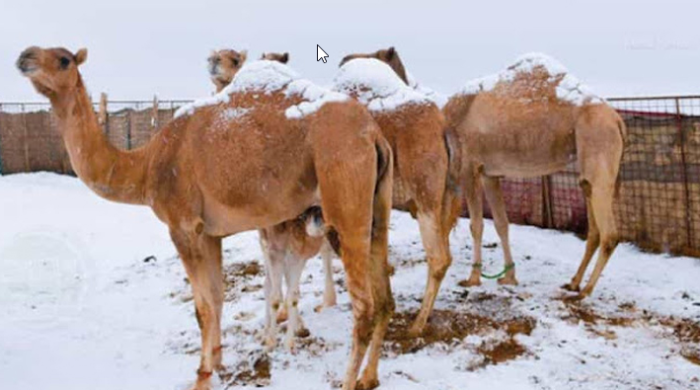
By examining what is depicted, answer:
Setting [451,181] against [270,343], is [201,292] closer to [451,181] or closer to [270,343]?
[270,343]

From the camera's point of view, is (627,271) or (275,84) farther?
(627,271)

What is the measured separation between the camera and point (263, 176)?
3906 millimetres

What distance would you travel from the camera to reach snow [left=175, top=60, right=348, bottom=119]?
397cm

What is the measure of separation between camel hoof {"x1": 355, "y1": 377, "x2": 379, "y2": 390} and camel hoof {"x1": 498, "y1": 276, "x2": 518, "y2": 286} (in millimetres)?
2800

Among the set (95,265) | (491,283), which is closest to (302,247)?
(491,283)

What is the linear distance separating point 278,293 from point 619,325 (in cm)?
277

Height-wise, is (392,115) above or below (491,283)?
above

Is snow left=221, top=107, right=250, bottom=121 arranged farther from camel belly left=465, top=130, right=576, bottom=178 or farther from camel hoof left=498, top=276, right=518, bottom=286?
camel hoof left=498, top=276, right=518, bottom=286

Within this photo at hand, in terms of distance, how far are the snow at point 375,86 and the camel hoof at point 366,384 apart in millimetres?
2126

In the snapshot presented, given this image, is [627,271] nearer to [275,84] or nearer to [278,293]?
[278,293]

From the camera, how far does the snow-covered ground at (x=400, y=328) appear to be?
14.3 ft

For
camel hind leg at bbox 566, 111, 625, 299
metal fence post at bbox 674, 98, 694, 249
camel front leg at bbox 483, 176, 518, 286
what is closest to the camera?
camel hind leg at bbox 566, 111, 625, 299

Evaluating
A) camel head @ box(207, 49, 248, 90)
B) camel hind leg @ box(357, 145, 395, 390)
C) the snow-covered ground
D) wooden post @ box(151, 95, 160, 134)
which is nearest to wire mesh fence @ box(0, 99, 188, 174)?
wooden post @ box(151, 95, 160, 134)

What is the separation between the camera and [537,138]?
620 centimetres
